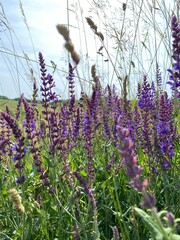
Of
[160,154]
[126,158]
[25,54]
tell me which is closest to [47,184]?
[160,154]

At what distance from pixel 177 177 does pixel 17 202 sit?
0.95 meters

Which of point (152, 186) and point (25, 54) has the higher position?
point (25, 54)

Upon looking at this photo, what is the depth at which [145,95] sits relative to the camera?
2.93 m

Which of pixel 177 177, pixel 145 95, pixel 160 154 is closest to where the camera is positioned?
pixel 177 177

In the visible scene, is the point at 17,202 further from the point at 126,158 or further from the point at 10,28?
the point at 10,28

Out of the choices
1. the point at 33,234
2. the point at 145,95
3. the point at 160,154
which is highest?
the point at 145,95

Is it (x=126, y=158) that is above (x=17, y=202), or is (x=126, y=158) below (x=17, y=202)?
above

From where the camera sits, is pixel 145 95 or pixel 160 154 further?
pixel 145 95

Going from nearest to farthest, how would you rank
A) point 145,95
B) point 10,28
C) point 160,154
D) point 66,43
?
point 66,43, point 160,154, point 145,95, point 10,28

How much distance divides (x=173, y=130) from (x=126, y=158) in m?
1.94

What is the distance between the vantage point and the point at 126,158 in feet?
2.45

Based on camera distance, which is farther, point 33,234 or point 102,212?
point 102,212

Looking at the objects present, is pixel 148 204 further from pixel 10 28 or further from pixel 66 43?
pixel 10 28

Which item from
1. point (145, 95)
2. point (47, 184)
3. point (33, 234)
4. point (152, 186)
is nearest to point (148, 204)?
point (47, 184)
